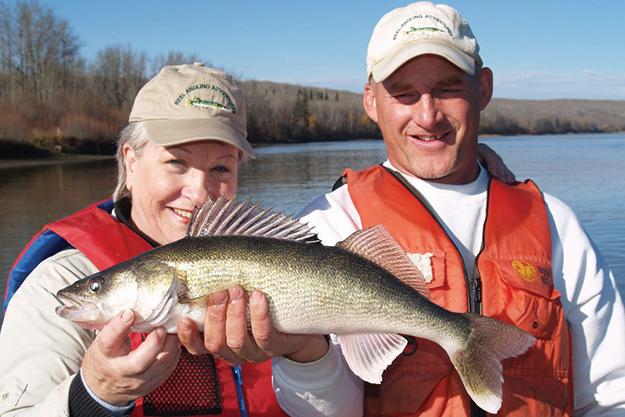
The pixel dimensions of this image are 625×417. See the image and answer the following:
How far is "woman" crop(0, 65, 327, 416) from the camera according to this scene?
8.79 ft

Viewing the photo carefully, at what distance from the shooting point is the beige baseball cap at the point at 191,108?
10.8 ft

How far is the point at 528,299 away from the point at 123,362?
1917mm

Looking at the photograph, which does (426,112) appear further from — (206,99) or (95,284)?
(95,284)

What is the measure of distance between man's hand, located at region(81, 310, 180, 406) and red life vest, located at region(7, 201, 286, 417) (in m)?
0.43

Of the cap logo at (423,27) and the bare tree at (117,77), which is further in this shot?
the bare tree at (117,77)

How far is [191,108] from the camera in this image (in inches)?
133

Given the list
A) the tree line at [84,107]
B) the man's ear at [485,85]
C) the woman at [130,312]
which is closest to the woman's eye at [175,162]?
the woman at [130,312]

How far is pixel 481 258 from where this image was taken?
134 inches

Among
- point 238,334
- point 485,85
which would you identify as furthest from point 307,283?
point 485,85

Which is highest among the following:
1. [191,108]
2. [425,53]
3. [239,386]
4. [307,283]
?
[425,53]

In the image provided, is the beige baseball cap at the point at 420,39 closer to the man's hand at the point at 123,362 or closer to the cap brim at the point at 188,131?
the cap brim at the point at 188,131

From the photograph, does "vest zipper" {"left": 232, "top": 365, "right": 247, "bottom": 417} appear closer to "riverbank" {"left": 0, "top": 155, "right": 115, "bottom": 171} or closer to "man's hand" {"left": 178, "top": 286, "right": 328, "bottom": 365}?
"man's hand" {"left": 178, "top": 286, "right": 328, "bottom": 365}

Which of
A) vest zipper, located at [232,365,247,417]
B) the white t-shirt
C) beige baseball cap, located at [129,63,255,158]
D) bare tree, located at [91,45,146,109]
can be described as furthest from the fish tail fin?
bare tree, located at [91,45,146,109]

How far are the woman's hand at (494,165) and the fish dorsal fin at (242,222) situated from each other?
1.42m
